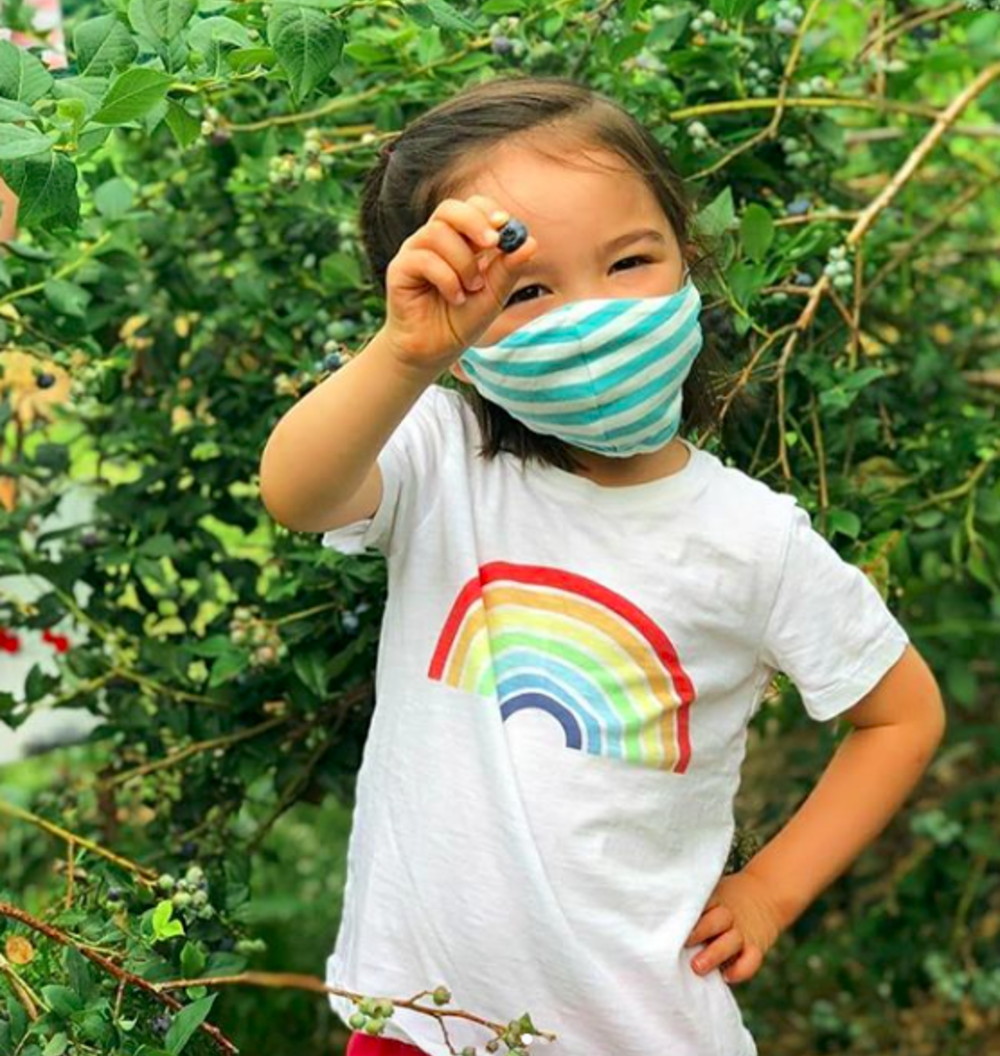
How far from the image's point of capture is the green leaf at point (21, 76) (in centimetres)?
158

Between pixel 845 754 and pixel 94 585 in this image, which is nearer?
pixel 845 754

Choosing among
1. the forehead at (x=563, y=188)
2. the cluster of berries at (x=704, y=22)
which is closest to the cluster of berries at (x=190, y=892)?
the forehead at (x=563, y=188)

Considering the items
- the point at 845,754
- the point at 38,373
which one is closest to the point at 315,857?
the point at 38,373

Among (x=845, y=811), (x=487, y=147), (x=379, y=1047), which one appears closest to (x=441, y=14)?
(x=487, y=147)

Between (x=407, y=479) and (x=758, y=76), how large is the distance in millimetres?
891

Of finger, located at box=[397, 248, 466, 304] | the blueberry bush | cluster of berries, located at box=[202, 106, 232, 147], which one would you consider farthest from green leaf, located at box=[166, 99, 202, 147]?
finger, located at box=[397, 248, 466, 304]

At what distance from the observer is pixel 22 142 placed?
1.48 m

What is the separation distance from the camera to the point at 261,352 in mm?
2652

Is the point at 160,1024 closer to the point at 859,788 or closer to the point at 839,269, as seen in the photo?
the point at 859,788

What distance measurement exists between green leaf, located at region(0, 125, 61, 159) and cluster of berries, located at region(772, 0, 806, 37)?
3.68ft

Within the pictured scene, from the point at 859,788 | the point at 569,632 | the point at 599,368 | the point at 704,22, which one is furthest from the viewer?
the point at 704,22

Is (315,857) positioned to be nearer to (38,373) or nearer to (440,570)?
(38,373)

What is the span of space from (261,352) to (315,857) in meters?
1.82

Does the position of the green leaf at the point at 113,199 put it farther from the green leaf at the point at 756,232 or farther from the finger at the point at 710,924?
the finger at the point at 710,924
